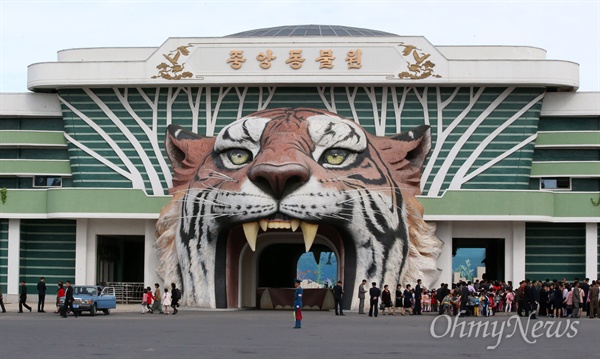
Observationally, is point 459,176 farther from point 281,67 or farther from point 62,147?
point 62,147

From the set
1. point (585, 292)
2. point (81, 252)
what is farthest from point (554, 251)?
point (81, 252)

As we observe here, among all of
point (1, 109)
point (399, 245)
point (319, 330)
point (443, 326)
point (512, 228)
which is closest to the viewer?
point (319, 330)

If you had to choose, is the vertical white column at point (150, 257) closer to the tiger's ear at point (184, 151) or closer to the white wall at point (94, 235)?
the white wall at point (94, 235)

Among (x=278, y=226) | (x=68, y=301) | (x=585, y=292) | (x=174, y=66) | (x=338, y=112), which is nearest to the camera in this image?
(x=68, y=301)

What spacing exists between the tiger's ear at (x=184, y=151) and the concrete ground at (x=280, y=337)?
7641 millimetres

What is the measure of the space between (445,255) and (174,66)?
518 inches

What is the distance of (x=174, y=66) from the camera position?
48.6 metres

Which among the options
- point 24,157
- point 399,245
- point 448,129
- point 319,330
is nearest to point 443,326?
point 319,330

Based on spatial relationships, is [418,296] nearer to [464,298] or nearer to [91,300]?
[464,298]

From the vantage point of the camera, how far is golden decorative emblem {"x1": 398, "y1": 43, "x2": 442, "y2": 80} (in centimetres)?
4781

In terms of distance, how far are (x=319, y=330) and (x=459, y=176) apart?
61.1 feet

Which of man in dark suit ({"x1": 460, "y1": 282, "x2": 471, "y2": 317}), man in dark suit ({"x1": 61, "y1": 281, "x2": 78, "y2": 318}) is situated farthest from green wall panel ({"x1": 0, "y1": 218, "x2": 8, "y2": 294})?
man in dark suit ({"x1": 460, "y1": 282, "x2": 471, "y2": 317})

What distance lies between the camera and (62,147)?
5094 cm

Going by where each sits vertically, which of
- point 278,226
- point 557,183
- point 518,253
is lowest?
point 518,253
